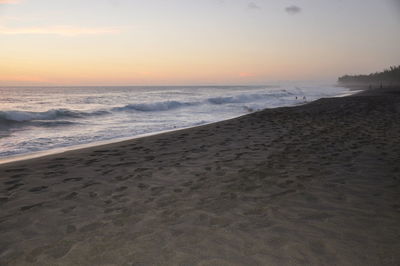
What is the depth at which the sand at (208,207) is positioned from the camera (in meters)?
3.22

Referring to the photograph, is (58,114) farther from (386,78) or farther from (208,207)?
(386,78)

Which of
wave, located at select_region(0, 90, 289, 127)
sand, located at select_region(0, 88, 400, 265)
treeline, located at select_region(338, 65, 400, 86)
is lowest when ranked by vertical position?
sand, located at select_region(0, 88, 400, 265)

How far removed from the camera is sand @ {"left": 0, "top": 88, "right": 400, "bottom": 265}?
3.22 meters

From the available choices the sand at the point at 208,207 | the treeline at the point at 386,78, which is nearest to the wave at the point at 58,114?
the sand at the point at 208,207

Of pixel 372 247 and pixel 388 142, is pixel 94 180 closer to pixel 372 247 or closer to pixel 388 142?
pixel 372 247

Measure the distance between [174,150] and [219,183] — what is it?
338cm

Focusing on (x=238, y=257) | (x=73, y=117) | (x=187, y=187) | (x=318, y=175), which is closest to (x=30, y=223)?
(x=187, y=187)

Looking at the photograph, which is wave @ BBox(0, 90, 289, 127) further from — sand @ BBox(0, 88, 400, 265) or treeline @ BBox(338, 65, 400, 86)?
treeline @ BBox(338, 65, 400, 86)

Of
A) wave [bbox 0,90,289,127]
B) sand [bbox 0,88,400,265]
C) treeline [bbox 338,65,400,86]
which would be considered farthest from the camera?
treeline [bbox 338,65,400,86]

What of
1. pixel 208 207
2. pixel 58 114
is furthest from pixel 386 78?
pixel 208 207

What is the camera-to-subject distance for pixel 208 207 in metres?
4.42

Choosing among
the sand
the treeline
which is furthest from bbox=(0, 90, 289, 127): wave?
the treeline

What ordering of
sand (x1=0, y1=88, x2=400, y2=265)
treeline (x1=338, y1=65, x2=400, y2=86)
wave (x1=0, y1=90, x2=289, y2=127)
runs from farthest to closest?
treeline (x1=338, y1=65, x2=400, y2=86)
wave (x1=0, y1=90, x2=289, y2=127)
sand (x1=0, y1=88, x2=400, y2=265)

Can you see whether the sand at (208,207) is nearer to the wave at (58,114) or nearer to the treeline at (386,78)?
the wave at (58,114)
